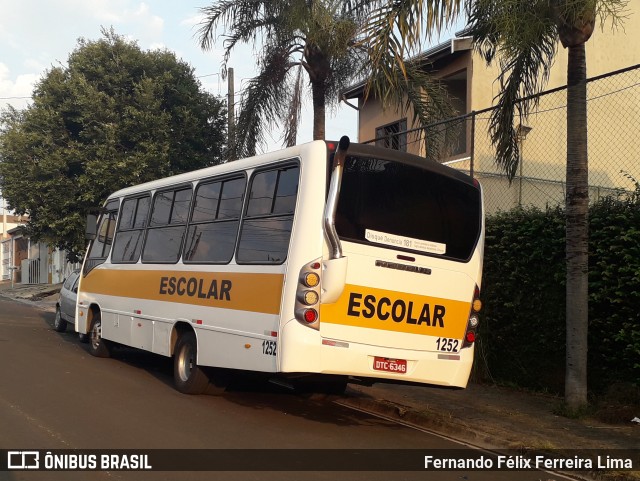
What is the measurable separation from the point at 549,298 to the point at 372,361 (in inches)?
145

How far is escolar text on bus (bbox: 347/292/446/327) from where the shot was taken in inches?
281

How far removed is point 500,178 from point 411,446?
779cm

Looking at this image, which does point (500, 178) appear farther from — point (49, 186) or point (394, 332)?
point (49, 186)

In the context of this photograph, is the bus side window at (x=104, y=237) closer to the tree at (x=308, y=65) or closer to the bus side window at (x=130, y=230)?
the bus side window at (x=130, y=230)

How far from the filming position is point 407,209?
759 centimetres

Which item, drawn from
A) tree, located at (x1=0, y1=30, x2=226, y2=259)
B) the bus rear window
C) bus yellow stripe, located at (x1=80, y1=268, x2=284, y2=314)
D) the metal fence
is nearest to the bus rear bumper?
bus yellow stripe, located at (x1=80, y1=268, x2=284, y2=314)

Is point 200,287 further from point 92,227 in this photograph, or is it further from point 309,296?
point 92,227

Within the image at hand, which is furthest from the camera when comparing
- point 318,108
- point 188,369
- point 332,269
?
point 318,108

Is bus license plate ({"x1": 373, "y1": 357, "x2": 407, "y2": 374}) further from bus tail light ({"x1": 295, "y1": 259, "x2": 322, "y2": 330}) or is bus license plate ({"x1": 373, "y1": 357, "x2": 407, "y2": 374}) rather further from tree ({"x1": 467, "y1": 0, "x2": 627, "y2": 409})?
tree ({"x1": 467, "y1": 0, "x2": 627, "y2": 409})

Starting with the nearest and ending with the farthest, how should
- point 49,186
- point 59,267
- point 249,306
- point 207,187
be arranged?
point 249,306 < point 207,187 < point 49,186 < point 59,267

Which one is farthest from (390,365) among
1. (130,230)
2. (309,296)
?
(130,230)

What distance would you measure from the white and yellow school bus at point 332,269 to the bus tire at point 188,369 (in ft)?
0.06

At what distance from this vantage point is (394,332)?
24.2 ft

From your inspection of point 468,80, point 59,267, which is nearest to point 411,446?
point 468,80
